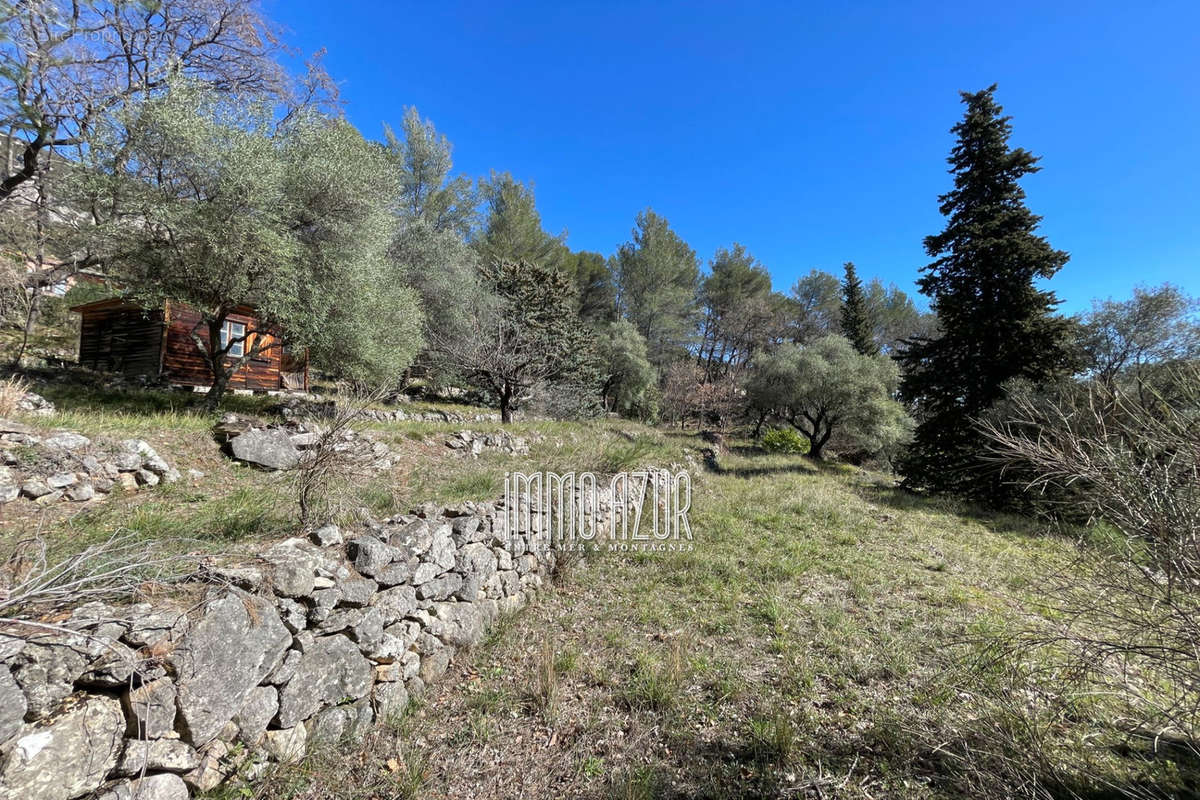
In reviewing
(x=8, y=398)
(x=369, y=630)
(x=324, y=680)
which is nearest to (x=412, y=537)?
(x=369, y=630)

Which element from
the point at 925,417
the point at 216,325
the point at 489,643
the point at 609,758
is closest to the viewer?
the point at 609,758

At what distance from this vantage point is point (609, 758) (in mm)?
2396

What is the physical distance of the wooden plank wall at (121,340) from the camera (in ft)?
32.0

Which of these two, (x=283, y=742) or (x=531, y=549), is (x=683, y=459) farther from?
(x=283, y=742)

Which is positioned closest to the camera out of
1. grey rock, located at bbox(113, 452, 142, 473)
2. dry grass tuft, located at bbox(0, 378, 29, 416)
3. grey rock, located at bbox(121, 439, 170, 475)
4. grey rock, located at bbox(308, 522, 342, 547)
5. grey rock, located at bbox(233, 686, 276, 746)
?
grey rock, located at bbox(233, 686, 276, 746)

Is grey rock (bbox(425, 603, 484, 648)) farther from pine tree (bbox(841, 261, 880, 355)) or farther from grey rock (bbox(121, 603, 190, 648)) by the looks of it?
pine tree (bbox(841, 261, 880, 355))

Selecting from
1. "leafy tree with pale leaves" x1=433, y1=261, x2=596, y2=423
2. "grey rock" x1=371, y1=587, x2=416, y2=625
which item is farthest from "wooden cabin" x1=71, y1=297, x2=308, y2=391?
"grey rock" x1=371, y1=587, x2=416, y2=625

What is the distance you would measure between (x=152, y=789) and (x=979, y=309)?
15130 millimetres

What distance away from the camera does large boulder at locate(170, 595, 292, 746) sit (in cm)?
184

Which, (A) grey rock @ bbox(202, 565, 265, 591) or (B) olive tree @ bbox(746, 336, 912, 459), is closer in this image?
(A) grey rock @ bbox(202, 565, 265, 591)

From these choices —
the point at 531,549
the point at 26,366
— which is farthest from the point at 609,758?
the point at 26,366

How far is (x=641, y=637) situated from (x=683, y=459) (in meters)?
6.43

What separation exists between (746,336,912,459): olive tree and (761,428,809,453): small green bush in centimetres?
81

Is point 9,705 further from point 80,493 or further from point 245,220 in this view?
point 245,220
